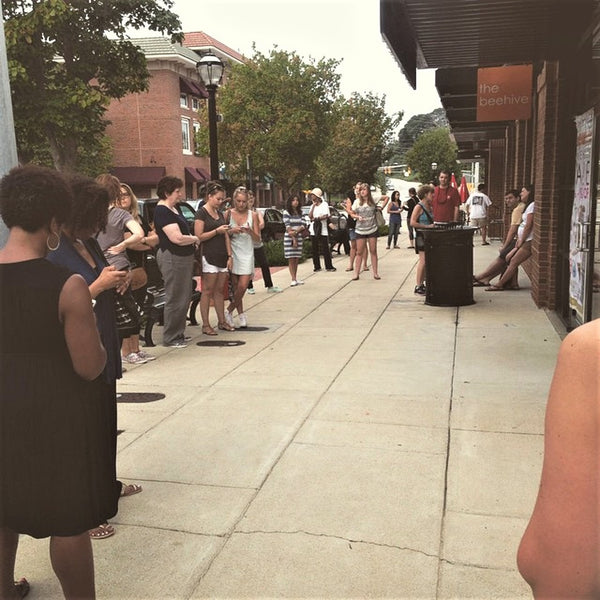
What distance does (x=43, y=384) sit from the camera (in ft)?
7.50

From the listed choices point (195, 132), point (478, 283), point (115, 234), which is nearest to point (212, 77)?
point (478, 283)

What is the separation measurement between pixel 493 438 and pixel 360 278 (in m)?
8.64

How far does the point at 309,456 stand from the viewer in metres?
4.22

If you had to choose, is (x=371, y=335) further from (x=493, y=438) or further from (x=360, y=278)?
(x=360, y=278)

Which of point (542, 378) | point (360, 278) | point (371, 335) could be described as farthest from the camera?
point (360, 278)

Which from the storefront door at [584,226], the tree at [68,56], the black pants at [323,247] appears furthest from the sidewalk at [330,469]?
the tree at [68,56]

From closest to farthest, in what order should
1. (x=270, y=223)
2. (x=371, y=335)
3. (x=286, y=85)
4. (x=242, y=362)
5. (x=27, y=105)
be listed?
1. (x=242, y=362)
2. (x=371, y=335)
3. (x=27, y=105)
4. (x=270, y=223)
5. (x=286, y=85)

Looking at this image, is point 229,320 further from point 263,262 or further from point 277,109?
point 277,109

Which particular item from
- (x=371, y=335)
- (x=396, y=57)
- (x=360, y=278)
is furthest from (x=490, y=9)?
(x=360, y=278)

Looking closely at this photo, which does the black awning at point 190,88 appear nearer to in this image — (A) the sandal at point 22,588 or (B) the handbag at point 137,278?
(B) the handbag at point 137,278

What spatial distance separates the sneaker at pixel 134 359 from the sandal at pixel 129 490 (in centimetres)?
311

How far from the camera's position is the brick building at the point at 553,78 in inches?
257

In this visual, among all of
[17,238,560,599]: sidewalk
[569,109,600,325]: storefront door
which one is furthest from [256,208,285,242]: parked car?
[569,109,600,325]: storefront door

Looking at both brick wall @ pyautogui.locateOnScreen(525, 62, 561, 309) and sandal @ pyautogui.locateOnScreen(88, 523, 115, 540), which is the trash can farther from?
sandal @ pyautogui.locateOnScreen(88, 523, 115, 540)
